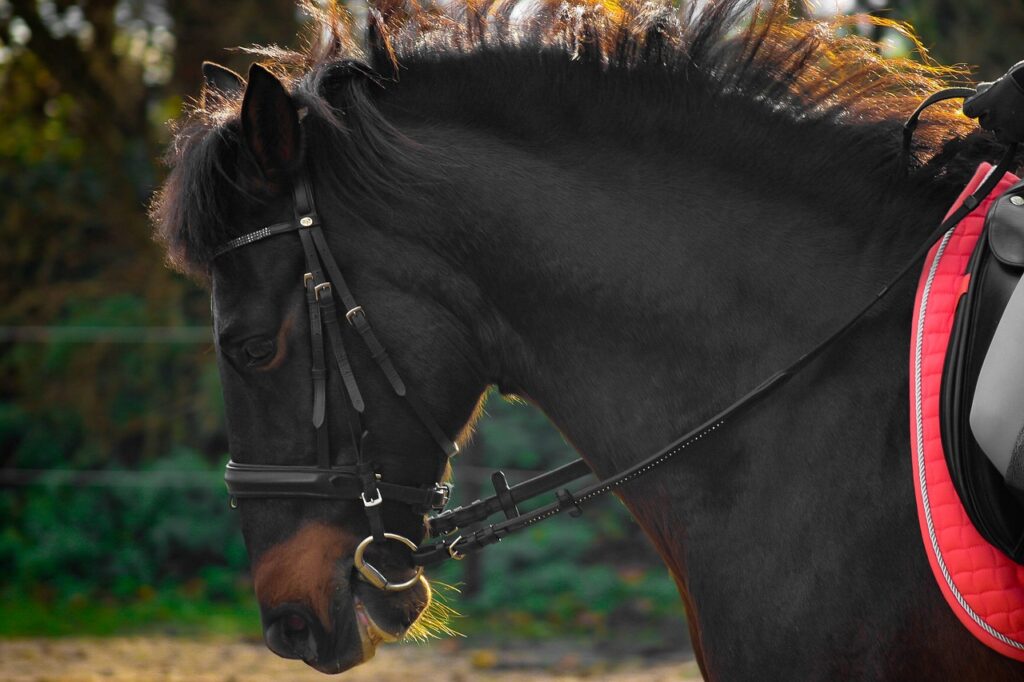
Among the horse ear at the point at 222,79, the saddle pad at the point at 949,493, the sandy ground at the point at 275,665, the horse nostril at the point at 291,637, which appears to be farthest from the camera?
the sandy ground at the point at 275,665

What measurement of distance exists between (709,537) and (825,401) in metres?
0.34

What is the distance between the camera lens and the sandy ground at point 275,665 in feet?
17.3

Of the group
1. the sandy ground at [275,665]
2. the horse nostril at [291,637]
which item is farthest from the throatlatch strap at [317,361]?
the sandy ground at [275,665]

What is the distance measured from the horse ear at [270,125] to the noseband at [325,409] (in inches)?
A: 2.3

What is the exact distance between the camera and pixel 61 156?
790cm

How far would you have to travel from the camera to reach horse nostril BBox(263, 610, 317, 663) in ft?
7.32

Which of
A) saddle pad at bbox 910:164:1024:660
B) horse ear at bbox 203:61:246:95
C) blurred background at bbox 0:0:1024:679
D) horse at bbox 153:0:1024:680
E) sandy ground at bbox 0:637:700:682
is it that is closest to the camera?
saddle pad at bbox 910:164:1024:660

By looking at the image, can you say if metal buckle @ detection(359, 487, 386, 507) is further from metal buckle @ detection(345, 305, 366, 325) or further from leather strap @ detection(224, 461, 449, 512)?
metal buckle @ detection(345, 305, 366, 325)

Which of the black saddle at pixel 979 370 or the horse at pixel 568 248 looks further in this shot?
the horse at pixel 568 248

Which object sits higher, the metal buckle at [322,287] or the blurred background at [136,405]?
the metal buckle at [322,287]

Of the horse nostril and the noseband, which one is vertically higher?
the noseband

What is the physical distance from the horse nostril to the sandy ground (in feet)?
10.2

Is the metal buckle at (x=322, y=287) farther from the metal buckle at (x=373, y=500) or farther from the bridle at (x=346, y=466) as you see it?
the metal buckle at (x=373, y=500)

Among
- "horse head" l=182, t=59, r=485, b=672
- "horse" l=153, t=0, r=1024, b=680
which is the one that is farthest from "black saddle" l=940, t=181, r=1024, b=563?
"horse head" l=182, t=59, r=485, b=672
